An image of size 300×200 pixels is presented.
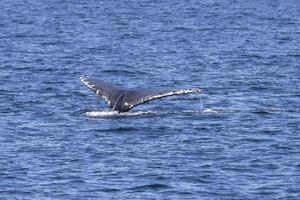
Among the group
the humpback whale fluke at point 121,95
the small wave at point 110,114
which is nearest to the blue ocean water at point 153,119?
the small wave at point 110,114

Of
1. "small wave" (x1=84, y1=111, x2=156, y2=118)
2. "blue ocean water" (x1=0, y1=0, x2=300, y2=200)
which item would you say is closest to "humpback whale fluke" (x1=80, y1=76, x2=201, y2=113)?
"small wave" (x1=84, y1=111, x2=156, y2=118)

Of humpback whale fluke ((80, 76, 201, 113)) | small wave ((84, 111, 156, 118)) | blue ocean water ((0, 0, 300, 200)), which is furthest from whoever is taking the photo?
small wave ((84, 111, 156, 118))

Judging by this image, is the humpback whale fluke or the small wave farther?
the small wave

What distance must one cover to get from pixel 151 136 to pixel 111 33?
117 ft

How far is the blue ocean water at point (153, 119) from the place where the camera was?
2484 cm

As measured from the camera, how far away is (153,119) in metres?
31.3

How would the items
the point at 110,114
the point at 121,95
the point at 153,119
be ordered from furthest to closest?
the point at 110,114 → the point at 153,119 → the point at 121,95

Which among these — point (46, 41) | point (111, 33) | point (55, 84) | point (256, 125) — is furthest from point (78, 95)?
point (111, 33)

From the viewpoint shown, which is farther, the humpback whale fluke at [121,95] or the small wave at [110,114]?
the small wave at [110,114]

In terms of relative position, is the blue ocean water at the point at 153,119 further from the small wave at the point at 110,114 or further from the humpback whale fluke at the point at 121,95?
the humpback whale fluke at the point at 121,95

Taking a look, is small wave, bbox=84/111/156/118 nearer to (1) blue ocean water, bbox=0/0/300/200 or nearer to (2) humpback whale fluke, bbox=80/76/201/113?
(1) blue ocean water, bbox=0/0/300/200

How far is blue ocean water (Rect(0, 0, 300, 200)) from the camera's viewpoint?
24844mm

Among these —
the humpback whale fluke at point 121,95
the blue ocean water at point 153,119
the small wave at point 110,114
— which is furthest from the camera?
the small wave at point 110,114

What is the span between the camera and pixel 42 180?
24938mm
